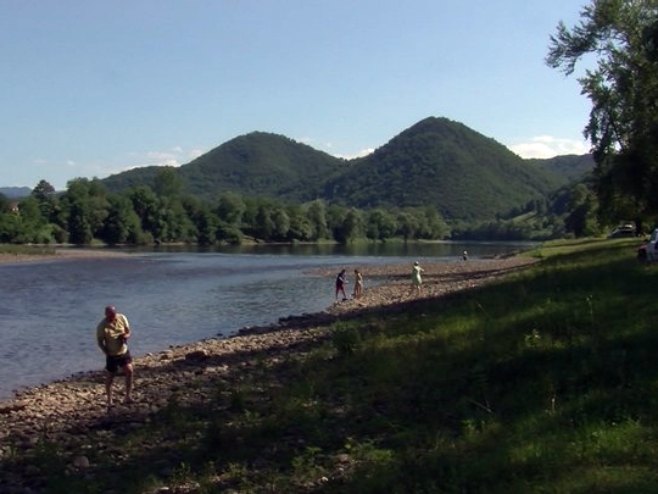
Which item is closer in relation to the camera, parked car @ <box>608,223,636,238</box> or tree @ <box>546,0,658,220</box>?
tree @ <box>546,0,658,220</box>

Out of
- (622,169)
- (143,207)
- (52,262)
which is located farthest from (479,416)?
(143,207)

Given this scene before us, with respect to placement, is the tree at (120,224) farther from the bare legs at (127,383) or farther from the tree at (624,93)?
the bare legs at (127,383)

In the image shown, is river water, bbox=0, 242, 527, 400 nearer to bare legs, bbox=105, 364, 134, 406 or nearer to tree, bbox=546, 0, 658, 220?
bare legs, bbox=105, 364, 134, 406

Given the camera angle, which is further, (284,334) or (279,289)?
(279,289)

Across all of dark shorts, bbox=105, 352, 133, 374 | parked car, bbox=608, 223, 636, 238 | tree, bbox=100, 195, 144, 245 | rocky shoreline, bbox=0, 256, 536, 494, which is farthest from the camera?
tree, bbox=100, 195, 144, 245

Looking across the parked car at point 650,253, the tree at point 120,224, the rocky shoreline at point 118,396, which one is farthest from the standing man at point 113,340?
the tree at point 120,224

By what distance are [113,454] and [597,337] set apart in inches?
Answer: 342

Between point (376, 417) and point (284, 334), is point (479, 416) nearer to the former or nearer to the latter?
point (376, 417)

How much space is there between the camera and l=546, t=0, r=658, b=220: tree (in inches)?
1672

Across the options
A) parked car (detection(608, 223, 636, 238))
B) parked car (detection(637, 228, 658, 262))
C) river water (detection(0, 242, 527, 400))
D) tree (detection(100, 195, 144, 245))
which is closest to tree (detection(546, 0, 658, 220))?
parked car (detection(637, 228, 658, 262))

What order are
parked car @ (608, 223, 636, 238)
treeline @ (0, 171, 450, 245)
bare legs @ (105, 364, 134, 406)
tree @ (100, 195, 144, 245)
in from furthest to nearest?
tree @ (100, 195, 144, 245), treeline @ (0, 171, 450, 245), parked car @ (608, 223, 636, 238), bare legs @ (105, 364, 134, 406)

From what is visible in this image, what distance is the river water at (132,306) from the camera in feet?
94.9

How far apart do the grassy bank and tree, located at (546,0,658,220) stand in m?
25.5

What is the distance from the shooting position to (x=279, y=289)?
195ft
